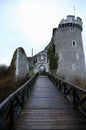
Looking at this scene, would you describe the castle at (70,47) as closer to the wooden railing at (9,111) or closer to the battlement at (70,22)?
the battlement at (70,22)

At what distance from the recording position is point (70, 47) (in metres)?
32.9

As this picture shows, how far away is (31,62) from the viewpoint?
39.5 metres

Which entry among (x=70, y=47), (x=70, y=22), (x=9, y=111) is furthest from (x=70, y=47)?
(x=9, y=111)

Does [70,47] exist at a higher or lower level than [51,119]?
higher

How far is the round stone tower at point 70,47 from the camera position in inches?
1275

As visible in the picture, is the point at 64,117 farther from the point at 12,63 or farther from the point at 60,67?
the point at 60,67

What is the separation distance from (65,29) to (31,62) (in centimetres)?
1245

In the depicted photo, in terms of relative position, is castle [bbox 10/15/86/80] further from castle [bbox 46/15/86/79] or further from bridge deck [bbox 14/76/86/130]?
bridge deck [bbox 14/76/86/130]

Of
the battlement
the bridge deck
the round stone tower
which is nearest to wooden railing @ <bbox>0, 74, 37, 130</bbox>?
the bridge deck

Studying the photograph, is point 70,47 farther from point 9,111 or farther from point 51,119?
point 9,111

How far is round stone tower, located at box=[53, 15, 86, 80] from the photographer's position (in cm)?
3238

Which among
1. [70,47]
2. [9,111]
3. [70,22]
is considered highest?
[70,22]

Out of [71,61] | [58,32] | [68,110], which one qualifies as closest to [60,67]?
[71,61]

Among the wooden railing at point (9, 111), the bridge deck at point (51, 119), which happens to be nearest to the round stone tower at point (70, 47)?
the bridge deck at point (51, 119)
